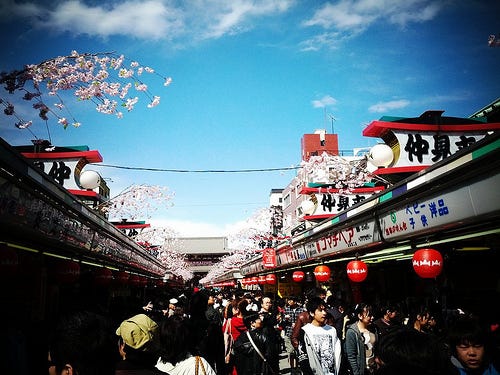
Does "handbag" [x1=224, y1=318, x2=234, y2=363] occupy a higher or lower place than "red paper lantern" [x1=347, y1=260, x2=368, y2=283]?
lower

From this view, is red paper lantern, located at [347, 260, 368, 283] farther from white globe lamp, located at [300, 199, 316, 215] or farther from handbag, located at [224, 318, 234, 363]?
white globe lamp, located at [300, 199, 316, 215]

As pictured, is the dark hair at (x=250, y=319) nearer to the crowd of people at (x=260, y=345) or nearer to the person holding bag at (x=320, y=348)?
the crowd of people at (x=260, y=345)

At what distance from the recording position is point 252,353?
7410 millimetres

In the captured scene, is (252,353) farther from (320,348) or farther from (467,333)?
(467,333)

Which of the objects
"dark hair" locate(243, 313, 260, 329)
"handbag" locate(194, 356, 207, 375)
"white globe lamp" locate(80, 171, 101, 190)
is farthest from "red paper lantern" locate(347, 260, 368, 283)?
"white globe lamp" locate(80, 171, 101, 190)

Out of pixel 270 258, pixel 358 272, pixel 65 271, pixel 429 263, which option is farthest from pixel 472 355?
pixel 270 258

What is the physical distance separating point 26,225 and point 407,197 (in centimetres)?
755

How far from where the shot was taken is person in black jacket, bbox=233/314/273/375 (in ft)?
24.0

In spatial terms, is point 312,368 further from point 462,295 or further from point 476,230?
point 462,295

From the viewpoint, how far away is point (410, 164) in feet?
36.7

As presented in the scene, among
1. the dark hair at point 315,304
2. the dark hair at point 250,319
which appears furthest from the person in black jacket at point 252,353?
the dark hair at point 315,304

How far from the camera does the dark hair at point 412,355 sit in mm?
2457

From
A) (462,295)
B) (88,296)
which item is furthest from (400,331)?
(88,296)

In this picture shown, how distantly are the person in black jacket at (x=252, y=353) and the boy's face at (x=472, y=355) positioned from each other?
13.7ft
